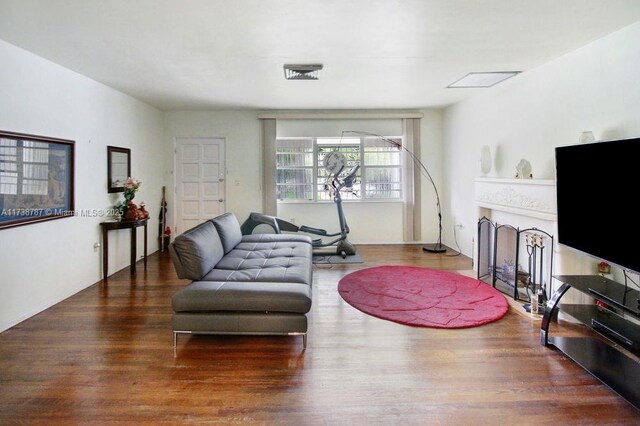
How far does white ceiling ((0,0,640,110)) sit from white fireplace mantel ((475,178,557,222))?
49.8 inches

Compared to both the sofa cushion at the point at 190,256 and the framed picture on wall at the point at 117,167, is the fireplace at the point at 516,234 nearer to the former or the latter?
the sofa cushion at the point at 190,256

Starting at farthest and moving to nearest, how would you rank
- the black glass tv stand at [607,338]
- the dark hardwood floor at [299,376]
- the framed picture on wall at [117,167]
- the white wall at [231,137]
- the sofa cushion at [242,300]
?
the white wall at [231,137], the framed picture on wall at [117,167], the sofa cushion at [242,300], the black glass tv stand at [607,338], the dark hardwood floor at [299,376]

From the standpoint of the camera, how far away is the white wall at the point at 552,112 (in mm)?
2670

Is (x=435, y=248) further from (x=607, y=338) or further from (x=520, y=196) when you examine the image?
(x=607, y=338)

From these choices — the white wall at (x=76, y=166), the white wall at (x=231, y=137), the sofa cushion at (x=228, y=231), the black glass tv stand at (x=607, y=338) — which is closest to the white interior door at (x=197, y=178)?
the white wall at (x=231, y=137)

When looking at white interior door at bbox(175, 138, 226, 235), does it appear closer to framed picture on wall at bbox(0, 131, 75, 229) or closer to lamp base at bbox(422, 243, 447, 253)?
framed picture on wall at bbox(0, 131, 75, 229)

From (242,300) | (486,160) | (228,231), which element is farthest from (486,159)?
(242,300)

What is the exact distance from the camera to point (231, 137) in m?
6.08

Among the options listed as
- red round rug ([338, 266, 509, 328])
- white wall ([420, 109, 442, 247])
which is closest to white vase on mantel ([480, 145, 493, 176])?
red round rug ([338, 266, 509, 328])

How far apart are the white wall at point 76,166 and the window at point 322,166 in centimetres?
245

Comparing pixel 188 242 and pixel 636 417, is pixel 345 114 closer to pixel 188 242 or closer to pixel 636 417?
pixel 188 242

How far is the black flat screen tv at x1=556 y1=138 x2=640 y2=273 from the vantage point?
211 centimetres

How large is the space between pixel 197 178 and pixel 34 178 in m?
3.05

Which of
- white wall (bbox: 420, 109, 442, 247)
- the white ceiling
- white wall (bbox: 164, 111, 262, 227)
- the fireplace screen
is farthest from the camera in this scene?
white wall (bbox: 420, 109, 442, 247)
